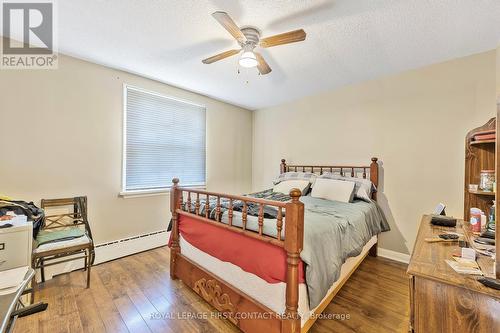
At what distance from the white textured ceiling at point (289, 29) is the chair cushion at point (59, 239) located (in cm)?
196

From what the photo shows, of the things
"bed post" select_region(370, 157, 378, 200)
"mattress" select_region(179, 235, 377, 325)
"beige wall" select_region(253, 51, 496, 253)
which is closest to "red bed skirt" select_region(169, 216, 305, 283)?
"mattress" select_region(179, 235, 377, 325)

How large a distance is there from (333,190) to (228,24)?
2243mm

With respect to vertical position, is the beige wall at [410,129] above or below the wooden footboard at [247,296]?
above

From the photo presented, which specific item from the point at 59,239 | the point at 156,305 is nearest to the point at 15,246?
the point at 59,239

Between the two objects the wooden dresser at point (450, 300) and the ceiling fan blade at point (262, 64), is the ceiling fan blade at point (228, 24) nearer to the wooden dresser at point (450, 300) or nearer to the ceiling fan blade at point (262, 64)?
the ceiling fan blade at point (262, 64)

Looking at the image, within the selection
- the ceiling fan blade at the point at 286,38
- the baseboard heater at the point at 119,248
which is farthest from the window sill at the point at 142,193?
the ceiling fan blade at the point at 286,38

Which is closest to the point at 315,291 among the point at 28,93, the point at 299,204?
the point at 299,204

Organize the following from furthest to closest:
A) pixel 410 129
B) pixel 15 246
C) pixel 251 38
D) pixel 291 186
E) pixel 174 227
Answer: pixel 291 186, pixel 410 129, pixel 174 227, pixel 251 38, pixel 15 246

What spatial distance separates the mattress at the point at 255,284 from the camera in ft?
4.53

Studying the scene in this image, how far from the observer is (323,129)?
11.8 ft

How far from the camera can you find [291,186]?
130 inches

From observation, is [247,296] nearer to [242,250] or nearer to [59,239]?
[242,250]

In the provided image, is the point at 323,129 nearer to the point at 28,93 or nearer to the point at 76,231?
the point at 76,231

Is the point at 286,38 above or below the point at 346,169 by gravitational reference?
above
